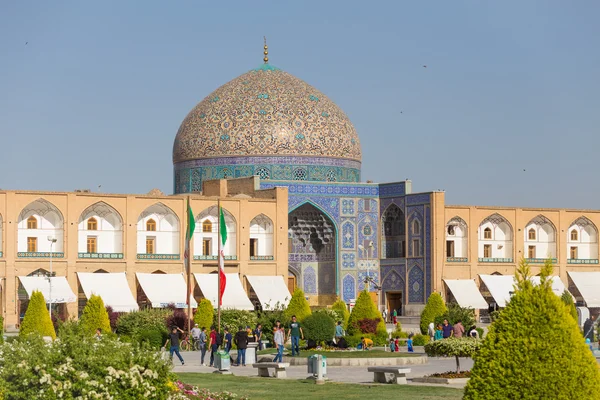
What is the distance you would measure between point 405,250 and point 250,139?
7.00m

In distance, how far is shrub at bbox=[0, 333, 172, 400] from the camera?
11.7 metres

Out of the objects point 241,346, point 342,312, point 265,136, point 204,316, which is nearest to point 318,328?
point 241,346

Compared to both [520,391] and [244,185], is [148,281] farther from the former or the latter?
[520,391]

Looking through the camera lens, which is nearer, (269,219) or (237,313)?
(237,313)

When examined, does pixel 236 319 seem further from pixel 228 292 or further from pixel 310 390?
pixel 310 390

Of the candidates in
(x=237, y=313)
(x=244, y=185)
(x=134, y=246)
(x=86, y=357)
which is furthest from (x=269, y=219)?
(x=86, y=357)

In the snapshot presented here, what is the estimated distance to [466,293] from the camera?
145ft

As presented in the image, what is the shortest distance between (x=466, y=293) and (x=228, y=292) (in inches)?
344

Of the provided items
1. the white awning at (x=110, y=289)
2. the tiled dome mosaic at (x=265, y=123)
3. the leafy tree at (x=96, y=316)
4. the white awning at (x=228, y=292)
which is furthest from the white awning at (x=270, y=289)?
the leafy tree at (x=96, y=316)

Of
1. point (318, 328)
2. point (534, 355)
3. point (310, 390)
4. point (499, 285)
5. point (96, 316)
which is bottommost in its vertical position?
point (310, 390)

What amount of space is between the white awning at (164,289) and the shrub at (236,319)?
23.7 ft

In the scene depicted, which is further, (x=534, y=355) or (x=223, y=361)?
(x=223, y=361)

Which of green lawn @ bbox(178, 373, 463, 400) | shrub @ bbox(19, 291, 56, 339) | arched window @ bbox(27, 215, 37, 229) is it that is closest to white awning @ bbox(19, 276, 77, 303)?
arched window @ bbox(27, 215, 37, 229)

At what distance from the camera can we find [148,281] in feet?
133
